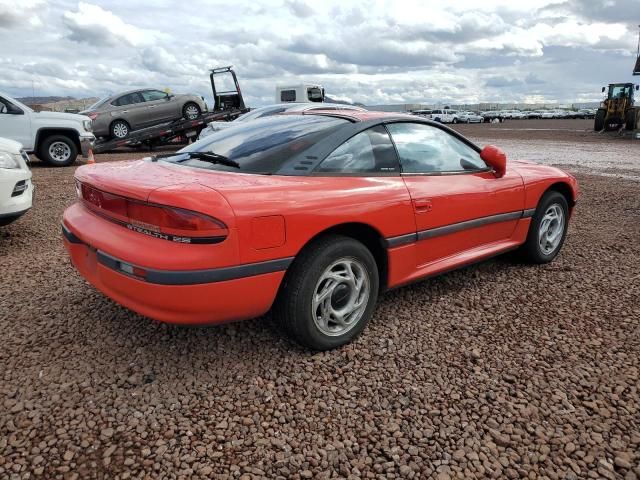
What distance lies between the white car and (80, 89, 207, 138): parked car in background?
9825 mm

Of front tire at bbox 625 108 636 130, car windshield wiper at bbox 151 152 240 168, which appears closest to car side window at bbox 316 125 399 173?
car windshield wiper at bbox 151 152 240 168

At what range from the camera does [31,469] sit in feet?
6.34

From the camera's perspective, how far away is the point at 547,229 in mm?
4273

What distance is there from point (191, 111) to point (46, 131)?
6304 millimetres

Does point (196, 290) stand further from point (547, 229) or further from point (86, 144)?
point (86, 144)

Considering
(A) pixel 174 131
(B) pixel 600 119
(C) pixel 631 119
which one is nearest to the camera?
(A) pixel 174 131

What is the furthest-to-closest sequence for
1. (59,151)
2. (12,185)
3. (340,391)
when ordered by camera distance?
(59,151)
(12,185)
(340,391)

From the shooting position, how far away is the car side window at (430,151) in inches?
127

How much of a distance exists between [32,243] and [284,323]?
360 centimetres

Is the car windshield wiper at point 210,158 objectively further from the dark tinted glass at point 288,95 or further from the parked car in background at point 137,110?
the dark tinted glass at point 288,95

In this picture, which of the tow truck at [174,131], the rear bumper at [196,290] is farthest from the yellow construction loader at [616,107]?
the rear bumper at [196,290]

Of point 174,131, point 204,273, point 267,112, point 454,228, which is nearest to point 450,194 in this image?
point 454,228

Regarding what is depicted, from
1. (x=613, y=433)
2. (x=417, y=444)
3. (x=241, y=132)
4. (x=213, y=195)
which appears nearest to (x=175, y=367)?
(x=213, y=195)

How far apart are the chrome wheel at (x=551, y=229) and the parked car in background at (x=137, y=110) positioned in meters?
12.7
